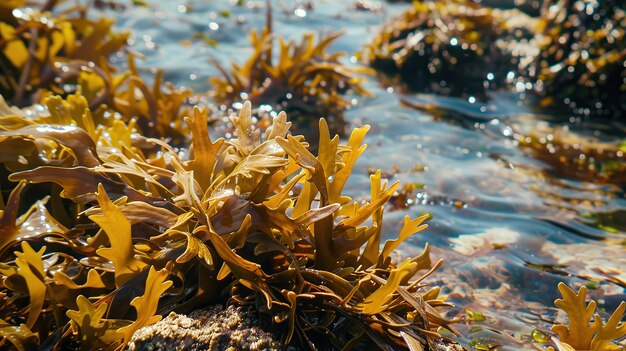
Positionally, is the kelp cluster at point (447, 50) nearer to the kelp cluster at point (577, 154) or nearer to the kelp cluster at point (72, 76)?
the kelp cluster at point (577, 154)

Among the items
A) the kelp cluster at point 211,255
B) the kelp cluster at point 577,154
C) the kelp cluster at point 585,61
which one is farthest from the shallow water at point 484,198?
the kelp cluster at point 211,255

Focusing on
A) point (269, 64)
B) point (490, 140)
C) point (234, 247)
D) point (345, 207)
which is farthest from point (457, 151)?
point (234, 247)

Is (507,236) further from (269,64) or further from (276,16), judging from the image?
(276,16)

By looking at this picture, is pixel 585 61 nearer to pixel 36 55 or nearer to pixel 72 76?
pixel 72 76

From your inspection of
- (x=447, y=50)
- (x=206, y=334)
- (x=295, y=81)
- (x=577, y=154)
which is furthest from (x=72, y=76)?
(x=577, y=154)

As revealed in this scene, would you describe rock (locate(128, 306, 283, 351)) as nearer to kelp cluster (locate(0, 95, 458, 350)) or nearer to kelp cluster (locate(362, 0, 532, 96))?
kelp cluster (locate(0, 95, 458, 350))

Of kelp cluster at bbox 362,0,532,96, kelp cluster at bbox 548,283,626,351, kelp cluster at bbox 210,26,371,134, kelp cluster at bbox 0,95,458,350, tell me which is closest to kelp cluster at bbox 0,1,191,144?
kelp cluster at bbox 210,26,371,134
